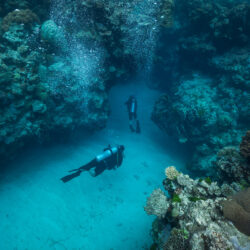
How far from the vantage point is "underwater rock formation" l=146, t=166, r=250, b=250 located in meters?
2.69

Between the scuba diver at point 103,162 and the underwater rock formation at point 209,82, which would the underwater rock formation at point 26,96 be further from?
the underwater rock formation at point 209,82

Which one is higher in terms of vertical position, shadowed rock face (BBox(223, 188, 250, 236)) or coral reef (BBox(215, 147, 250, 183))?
shadowed rock face (BBox(223, 188, 250, 236))

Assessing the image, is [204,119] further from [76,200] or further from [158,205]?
[76,200]

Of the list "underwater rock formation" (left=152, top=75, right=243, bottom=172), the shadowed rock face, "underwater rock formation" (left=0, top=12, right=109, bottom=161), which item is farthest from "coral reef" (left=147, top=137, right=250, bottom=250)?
"underwater rock formation" (left=0, top=12, right=109, bottom=161)

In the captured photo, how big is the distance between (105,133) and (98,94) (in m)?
3.49

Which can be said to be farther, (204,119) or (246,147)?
(204,119)

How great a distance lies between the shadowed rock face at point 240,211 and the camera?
2822mm

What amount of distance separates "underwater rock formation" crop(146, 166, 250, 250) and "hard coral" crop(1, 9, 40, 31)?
25.1 ft

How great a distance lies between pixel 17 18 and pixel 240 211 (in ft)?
28.9

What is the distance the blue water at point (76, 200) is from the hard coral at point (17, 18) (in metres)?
5.12

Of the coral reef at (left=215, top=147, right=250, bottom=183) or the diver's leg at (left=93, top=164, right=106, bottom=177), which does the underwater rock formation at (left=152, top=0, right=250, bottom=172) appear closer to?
the coral reef at (left=215, top=147, right=250, bottom=183)

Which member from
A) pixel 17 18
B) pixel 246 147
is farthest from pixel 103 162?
pixel 17 18

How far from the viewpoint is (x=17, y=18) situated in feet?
23.4

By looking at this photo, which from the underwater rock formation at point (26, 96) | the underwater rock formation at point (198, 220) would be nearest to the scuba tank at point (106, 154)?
the underwater rock formation at point (26, 96)
